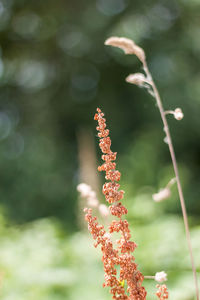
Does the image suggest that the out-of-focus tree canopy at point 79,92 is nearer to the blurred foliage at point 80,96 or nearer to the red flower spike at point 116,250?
the blurred foliage at point 80,96

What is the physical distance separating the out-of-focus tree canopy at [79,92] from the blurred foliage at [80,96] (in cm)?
2

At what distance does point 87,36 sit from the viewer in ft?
29.2

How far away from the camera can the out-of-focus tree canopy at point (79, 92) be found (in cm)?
827

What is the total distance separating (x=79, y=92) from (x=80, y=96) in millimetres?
117

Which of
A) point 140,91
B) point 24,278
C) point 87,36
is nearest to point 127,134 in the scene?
point 140,91

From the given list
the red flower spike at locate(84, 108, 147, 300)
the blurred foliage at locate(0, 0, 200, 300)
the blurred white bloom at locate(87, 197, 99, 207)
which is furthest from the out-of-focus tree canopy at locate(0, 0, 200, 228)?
the red flower spike at locate(84, 108, 147, 300)

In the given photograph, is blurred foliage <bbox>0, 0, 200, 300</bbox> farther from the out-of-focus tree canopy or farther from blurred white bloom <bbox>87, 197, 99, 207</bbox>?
blurred white bloom <bbox>87, 197, 99, 207</bbox>

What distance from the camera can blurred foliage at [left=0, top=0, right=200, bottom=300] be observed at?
8.07m

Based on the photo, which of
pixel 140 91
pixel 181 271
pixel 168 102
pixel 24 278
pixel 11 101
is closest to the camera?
pixel 181 271

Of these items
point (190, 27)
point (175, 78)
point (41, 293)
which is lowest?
point (41, 293)

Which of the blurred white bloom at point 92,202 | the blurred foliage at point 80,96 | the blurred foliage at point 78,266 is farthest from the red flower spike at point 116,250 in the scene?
the blurred foliage at point 80,96

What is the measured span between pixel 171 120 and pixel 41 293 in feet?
21.3

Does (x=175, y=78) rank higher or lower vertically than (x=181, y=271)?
higher

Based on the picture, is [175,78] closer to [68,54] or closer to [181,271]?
[68,54]
